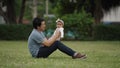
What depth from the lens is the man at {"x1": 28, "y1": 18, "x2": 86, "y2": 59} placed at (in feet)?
44.4

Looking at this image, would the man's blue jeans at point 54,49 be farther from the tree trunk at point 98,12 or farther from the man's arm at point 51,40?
the tree trunk at point 98,12

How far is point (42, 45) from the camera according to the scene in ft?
45.6

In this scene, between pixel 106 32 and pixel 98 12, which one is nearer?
pixel 106 32

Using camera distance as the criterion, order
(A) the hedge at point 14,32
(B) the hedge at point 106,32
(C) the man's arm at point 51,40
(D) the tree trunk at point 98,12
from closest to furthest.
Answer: (C) the man's arm at point 51,40, (A) the hedge at point 14,32, (B) the hedge at point 106,32, (D) the tree trunk at point 98,12

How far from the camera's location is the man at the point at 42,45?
533 inches

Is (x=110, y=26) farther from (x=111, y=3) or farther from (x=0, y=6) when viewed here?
(x=0, y=6)

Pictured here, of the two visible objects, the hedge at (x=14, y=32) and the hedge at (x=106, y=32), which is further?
the hedge at (x=106, y=32)

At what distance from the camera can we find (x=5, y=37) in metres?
36.4

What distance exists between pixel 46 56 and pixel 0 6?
2724 centimetres

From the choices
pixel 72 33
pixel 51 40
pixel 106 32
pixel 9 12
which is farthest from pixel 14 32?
pixel 51 40

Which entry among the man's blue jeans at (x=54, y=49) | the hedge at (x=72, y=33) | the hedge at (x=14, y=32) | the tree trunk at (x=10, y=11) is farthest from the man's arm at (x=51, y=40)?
the tree trunk at (x=10, y=11)

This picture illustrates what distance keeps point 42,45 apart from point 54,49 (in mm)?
447

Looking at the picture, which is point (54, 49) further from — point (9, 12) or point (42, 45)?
point (9, 12)

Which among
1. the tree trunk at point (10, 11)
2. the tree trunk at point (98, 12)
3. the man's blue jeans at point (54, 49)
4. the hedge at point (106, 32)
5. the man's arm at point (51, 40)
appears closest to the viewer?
the man's arm at point (51, 40)
